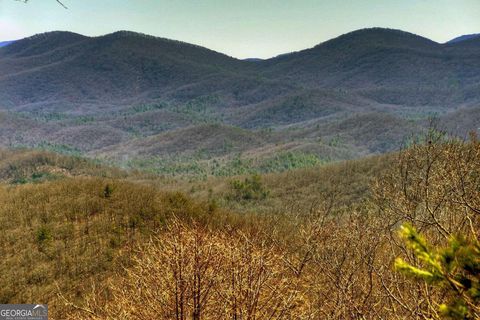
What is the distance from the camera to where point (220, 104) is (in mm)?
164375

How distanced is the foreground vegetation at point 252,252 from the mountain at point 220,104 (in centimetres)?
6143

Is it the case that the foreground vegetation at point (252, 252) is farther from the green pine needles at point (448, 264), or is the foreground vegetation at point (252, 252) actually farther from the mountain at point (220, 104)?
the mountain at point (220, 104)

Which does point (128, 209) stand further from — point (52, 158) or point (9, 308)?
point (52, 158)

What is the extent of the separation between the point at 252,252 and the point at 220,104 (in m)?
158

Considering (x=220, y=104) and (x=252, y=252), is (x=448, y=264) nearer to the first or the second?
(x=252, y=252)

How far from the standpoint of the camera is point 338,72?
199 meters

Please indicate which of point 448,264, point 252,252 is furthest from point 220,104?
point 448,264

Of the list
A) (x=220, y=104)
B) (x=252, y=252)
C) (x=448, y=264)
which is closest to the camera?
(x=448, y=264)

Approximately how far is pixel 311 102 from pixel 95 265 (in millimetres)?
134967

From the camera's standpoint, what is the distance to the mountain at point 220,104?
97500 mm

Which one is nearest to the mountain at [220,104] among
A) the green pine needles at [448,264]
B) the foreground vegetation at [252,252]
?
the foreground vegetation at [252,252]

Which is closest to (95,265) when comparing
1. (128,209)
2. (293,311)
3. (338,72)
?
(128,209)

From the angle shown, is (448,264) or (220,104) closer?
(448,264)

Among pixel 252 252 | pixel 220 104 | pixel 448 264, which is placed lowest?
pixel 220 104
